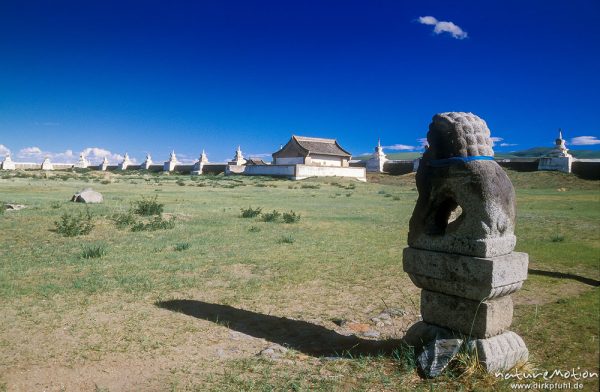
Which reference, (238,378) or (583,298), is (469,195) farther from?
(583,298)

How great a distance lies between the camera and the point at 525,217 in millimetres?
16328

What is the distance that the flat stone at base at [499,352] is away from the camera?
3.69 meters

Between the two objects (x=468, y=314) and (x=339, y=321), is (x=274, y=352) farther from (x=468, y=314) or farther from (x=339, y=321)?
(x=468, y=314)

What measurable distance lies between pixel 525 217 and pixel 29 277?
16120 mm

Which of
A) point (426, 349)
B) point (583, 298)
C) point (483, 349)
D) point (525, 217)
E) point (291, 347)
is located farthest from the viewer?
point (525, 217)

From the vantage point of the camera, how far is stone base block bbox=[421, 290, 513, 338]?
3777mm

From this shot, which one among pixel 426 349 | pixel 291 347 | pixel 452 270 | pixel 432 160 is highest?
pixel 432 160

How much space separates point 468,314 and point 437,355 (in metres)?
0.47

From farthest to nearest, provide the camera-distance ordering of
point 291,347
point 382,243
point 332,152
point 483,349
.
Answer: point 332,152 → point 382,243 → point 291,347 → point 483,349

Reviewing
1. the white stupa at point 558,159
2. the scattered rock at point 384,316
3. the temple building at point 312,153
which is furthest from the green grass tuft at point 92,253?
the temple building at point 312,153

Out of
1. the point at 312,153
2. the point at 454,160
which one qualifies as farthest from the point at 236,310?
the point at 312,153

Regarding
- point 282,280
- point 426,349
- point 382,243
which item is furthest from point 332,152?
point 426,349

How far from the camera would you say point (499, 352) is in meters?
3.74

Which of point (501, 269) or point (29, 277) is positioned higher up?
point (501, 269)
